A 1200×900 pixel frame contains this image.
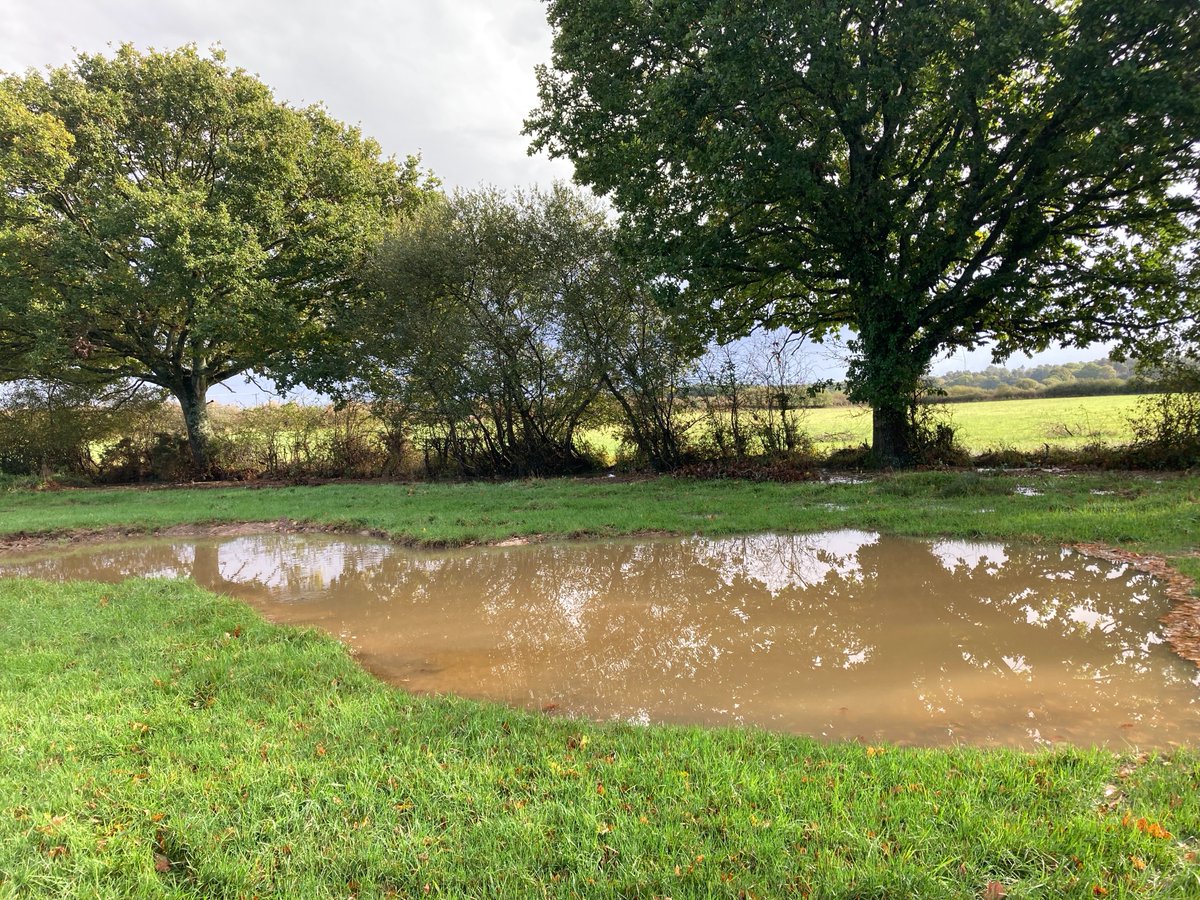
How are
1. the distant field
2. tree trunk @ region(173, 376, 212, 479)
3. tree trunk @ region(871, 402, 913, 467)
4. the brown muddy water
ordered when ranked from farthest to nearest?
tree trunk @ region(173, 376, 212, 479), the distant field, tree trunk @ region(871, 402, 913, 467), the brown muddy water

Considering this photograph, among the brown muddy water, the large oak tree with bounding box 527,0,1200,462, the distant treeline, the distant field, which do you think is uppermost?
the large oak tree with bounding box 527,0,1200,462

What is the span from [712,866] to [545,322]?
15597 millimetres

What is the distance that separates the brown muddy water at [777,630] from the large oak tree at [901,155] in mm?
7502

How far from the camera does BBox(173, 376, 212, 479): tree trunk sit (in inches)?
860

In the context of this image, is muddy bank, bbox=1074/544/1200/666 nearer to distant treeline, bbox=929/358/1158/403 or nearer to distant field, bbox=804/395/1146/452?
distant field, bbox=804/395/1146/452

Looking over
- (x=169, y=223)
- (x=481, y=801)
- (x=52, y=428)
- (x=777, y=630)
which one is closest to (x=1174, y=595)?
(x=777, y=630)

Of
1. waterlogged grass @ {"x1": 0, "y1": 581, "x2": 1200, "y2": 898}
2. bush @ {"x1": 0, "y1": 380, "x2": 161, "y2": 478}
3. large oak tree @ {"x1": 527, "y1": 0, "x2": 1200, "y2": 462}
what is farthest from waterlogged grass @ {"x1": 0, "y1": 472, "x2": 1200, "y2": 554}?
bush @ {"x1": 0, "y1": 380, "x2": 161, "y2": 478}

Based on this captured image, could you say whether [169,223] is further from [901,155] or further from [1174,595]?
[1174,595]

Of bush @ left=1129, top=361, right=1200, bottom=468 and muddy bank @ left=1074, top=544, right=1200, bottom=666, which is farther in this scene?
bush @ left=1129, top=361, right=1200, bottom=468

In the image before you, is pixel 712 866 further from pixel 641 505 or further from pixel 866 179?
pixel 866 179

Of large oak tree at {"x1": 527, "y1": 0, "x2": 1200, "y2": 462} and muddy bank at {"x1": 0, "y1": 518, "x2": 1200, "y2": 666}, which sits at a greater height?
large oak tree at {"x1": 527, "y1": 0, "x2": 1200, "y2": 462}

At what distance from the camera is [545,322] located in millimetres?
16984

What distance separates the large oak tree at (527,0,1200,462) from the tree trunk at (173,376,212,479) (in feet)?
55.0

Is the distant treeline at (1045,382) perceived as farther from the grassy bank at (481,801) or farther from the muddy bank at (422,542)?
the grassy bank at (481,801)
